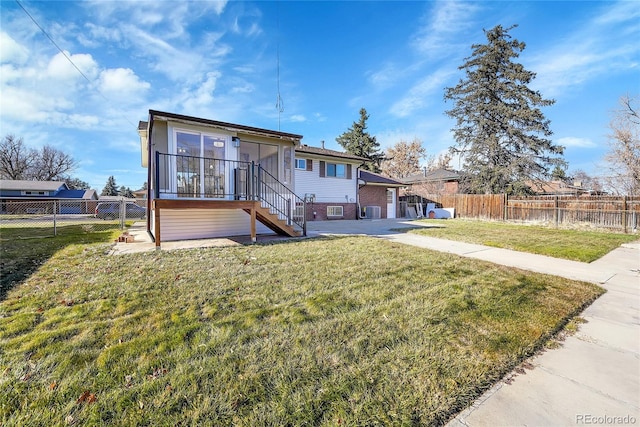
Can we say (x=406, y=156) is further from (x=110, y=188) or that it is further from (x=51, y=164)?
(x=110, y=188)

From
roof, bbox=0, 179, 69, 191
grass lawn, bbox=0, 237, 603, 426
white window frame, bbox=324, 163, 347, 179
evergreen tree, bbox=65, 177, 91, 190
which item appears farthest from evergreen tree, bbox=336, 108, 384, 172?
evergreen tree, bbox=65, 177, 91, 190

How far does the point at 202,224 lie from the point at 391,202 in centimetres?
1570

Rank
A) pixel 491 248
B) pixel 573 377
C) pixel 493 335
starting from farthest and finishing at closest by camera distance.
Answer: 1. pixel 491 248
2. pixel 493 335
3. pixel 573 377

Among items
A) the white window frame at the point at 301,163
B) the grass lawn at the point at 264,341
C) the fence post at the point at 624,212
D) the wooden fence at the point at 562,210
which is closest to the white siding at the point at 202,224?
the grass lawn at the point at 264,341

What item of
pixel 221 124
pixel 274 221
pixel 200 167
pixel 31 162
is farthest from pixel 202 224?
pixel 31 162

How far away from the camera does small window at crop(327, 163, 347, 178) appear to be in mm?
16797

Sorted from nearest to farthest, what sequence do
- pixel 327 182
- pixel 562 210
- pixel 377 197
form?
pixel 562 210 → pixel 327 182 → pixel 377 197

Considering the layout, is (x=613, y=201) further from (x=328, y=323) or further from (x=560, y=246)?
(x=328, y=323)

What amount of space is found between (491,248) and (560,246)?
233 cm

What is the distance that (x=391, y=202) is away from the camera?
2106cm

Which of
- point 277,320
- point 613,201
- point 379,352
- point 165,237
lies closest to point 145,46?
point 165,237

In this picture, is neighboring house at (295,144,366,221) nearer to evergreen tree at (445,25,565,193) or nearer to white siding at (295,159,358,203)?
white siding at (295,159,358,203)

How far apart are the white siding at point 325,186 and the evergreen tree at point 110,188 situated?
2295 inches

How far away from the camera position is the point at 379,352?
227cm
